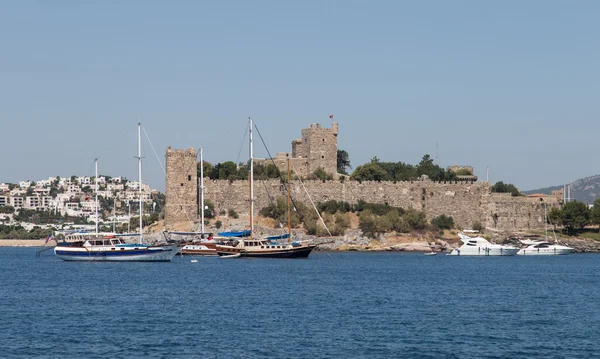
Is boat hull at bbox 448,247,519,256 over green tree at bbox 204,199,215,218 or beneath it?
beneath

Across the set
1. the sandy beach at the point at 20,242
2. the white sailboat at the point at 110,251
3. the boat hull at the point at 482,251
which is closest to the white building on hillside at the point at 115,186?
the sandy beach at the point at 20,242

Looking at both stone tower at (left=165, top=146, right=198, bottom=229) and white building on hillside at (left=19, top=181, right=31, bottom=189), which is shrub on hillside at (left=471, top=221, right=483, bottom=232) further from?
white building on hillside at (left=19, top=181, right=31, bottom=189)

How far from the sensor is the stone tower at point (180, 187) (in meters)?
55.3

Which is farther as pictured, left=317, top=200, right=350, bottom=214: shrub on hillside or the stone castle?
left=317, top=200, right=350, bottom=214: shrub on hillside

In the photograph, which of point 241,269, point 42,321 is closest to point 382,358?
point 42,321

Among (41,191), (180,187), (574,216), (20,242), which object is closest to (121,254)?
(180,187)

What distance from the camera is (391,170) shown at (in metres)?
68.3

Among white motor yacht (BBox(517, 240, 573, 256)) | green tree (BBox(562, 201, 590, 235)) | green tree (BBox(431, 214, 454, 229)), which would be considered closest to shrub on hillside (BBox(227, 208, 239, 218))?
green tree (BBox(431, 214, 454, 229))

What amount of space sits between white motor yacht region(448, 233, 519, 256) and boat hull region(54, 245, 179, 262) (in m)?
15.7

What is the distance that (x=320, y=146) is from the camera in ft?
194

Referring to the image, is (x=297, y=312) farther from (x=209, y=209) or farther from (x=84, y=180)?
(x=84, y=180)

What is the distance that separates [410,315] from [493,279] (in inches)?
469

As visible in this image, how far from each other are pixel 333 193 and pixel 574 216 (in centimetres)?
1398

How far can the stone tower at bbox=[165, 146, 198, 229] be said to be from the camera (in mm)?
55312
